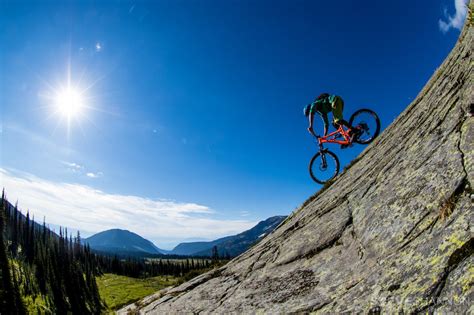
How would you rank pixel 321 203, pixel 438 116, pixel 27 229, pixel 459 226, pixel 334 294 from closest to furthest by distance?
pixel 459 226 < pixel 334 294 < pixel 438 116 < pixel 321 203 < pixel 27 229

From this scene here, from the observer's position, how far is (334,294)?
27.7 ft

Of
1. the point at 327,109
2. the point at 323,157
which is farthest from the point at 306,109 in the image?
the point at 323,157

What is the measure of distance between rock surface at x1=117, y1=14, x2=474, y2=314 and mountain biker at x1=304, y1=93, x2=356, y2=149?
2841 millimetres

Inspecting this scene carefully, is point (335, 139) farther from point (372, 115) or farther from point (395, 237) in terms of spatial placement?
point (395, 237)

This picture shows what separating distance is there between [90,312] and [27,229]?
82.6 m

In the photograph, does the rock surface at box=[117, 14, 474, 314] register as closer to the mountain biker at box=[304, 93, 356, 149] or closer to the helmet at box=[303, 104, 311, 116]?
the mountain biker at box=[304, 93, 356, 149]

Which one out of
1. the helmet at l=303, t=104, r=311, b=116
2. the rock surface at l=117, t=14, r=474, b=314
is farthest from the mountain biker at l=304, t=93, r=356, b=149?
the rock surface at l=117, t=14, r=474, b=314

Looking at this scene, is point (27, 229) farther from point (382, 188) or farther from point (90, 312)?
point (382, 188)

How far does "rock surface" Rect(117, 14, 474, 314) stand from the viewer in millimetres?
6305

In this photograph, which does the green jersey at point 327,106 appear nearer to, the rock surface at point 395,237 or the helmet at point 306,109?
the helmet at point 306,109

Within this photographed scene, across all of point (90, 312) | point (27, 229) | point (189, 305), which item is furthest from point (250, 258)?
point (27, 229)

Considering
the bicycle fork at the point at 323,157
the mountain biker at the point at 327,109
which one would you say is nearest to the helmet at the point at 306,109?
the mountain biker at the point at 327,109

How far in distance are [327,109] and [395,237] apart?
36.2 feet

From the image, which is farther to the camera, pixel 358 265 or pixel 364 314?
pixel 358 265
